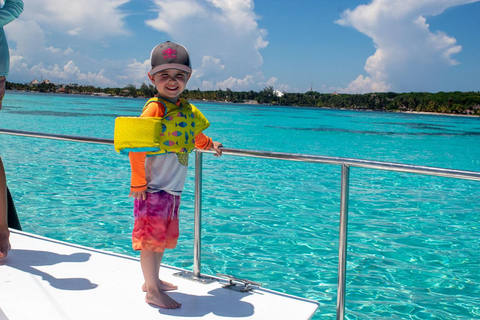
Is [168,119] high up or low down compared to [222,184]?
up

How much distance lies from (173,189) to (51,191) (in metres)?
6.48

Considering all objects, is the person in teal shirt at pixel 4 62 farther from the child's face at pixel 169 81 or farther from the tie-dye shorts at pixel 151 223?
the tie-dye shorts at pixel 151 223

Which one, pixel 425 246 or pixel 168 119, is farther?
pixel 425 246

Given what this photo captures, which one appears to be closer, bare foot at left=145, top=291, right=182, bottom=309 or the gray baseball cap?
the gray baseball cap

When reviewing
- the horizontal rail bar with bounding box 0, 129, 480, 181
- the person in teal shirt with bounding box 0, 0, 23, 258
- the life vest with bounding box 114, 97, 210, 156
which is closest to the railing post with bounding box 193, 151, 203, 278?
the horizontal rail bar with bounding box 0, 129, 480, 181

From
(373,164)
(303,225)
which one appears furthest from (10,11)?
(303,225)

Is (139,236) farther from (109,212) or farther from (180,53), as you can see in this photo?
(109,212)

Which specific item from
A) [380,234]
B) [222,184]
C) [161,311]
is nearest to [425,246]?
[380,234]

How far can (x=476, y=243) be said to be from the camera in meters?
6.48

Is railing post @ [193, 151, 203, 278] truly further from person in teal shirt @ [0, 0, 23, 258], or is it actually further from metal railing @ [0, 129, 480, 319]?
person in teal shirt @ [0, 0, 23, 258]

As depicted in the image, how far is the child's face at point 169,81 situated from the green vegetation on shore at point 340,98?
9568cm

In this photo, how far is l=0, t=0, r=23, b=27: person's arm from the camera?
2447mm

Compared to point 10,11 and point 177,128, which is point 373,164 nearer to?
point 177,128

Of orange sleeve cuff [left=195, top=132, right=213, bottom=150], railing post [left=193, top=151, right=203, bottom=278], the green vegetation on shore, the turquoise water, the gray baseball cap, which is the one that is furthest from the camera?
the green vegetation on shore
